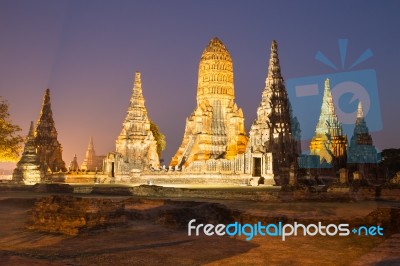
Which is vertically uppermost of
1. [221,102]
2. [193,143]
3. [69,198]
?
[221,102]

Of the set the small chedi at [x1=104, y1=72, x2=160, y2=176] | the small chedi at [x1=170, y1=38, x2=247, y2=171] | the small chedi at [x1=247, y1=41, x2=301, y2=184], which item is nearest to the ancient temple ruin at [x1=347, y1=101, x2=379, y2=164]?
the small chedi at [x1=170, y1=38, x2=247, y2=171]

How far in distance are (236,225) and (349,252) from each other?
10.9ft

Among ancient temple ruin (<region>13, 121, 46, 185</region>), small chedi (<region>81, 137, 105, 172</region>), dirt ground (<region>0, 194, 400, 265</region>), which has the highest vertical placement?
small chedi (<region>81, 137, 105, 172</region>)

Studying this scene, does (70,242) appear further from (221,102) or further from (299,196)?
(221,102)

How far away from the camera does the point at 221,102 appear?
4406 cm

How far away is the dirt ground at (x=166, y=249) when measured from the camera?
587cm

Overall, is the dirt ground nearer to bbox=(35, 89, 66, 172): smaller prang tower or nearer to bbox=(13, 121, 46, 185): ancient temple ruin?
bbox=(13, 121, 46, 185): ancient temple ruin

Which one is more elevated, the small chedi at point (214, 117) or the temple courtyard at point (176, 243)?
the small chedi at point (214, 117)

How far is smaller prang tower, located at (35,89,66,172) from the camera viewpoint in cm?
5112

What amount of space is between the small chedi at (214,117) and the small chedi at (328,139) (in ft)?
46.5

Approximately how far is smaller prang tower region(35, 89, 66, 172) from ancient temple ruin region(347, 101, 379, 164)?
35200 mm

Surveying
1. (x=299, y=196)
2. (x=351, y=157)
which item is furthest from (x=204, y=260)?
(x=351, y=157)

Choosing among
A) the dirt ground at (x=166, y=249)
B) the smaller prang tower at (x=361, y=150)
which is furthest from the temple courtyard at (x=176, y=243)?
the smaller prang tower at (x=361, y=150)

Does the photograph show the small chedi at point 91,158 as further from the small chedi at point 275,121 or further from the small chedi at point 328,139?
the small chedi at point 275,121
